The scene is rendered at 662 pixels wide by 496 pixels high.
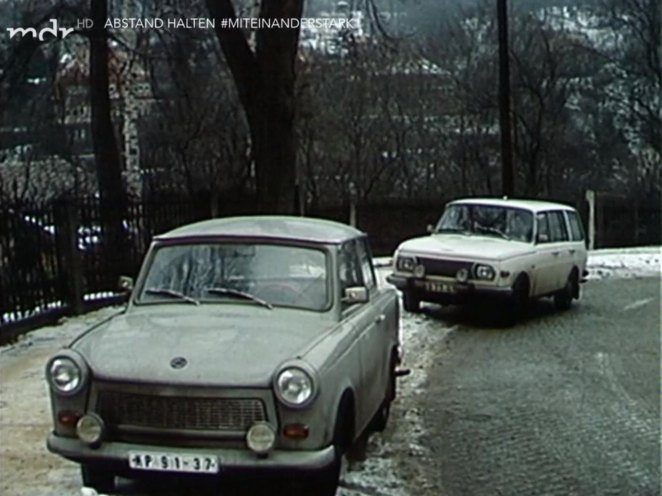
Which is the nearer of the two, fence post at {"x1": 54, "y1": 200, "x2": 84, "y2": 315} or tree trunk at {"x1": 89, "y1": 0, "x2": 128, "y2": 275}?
fence post at {"x1": 54, "y1": 200, "x2": 84, "y2": 315}

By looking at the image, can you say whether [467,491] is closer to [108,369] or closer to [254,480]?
[254,480]

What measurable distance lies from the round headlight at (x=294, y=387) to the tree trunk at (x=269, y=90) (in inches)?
379

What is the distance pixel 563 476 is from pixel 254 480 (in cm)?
237

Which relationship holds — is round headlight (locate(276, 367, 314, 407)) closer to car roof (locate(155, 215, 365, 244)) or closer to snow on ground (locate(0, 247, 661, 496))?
snow on ground (locate(0, 247, 661, 496))

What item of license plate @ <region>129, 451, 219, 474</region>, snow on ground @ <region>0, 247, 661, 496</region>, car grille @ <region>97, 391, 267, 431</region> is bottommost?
snow on ground @ <region>0, 247, 661, 496</region>

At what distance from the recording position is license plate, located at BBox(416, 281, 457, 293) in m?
13.3

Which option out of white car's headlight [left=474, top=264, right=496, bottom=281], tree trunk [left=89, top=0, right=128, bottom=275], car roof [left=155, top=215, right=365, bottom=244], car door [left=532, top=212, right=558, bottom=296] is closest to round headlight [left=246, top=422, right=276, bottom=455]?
car roof [left=155, top=215, right=365, bottom=244]

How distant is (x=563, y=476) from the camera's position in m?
6.64

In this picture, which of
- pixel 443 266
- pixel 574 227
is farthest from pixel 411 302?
pixel 574 227

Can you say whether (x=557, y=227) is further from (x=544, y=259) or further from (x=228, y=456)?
(x=228, y=456)

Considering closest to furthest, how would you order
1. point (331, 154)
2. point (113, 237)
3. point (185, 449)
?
point (185, 449), point (113, 237), point (331, 154)

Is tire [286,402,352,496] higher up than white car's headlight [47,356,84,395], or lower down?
lower down

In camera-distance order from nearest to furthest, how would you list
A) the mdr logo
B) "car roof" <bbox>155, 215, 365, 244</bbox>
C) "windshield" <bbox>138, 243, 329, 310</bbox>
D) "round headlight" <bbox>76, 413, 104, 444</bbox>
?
"round headlight" <bbox>76, 413, 104, 444</bbox> → "windshield" <bbox>138, 243, 329, 310</bbox> → "car roof" <bbox>155, 215, 365, 244</bbox> → the mdr logo

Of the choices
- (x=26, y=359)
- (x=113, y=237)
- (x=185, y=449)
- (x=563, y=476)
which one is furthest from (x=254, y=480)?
(x=113, y=237)
